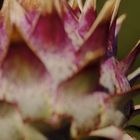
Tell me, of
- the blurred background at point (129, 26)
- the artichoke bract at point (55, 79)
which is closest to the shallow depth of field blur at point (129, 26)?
the blurred background at point (129, 26)

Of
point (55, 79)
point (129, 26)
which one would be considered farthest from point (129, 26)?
point (55, 79)

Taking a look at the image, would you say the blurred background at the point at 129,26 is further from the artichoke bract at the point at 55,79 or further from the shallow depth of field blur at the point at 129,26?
the artichoke bract at the point at 55,79

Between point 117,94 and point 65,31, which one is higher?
point 65,31

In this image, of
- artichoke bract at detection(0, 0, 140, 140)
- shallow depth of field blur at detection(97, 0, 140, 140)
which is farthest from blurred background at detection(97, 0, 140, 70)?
artichoke bract at detection(0, 0, 140, 140)

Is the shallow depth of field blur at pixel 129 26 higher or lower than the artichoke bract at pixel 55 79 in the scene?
higher

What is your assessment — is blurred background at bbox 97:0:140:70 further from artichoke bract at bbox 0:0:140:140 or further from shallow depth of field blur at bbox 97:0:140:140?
artichoke bract at bbox 0:0:140:140

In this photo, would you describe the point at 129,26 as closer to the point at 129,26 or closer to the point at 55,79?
the point at 129,26

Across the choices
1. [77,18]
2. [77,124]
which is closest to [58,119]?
[77,124]

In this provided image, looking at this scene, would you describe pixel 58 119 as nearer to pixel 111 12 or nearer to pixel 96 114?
pixel 96 114
